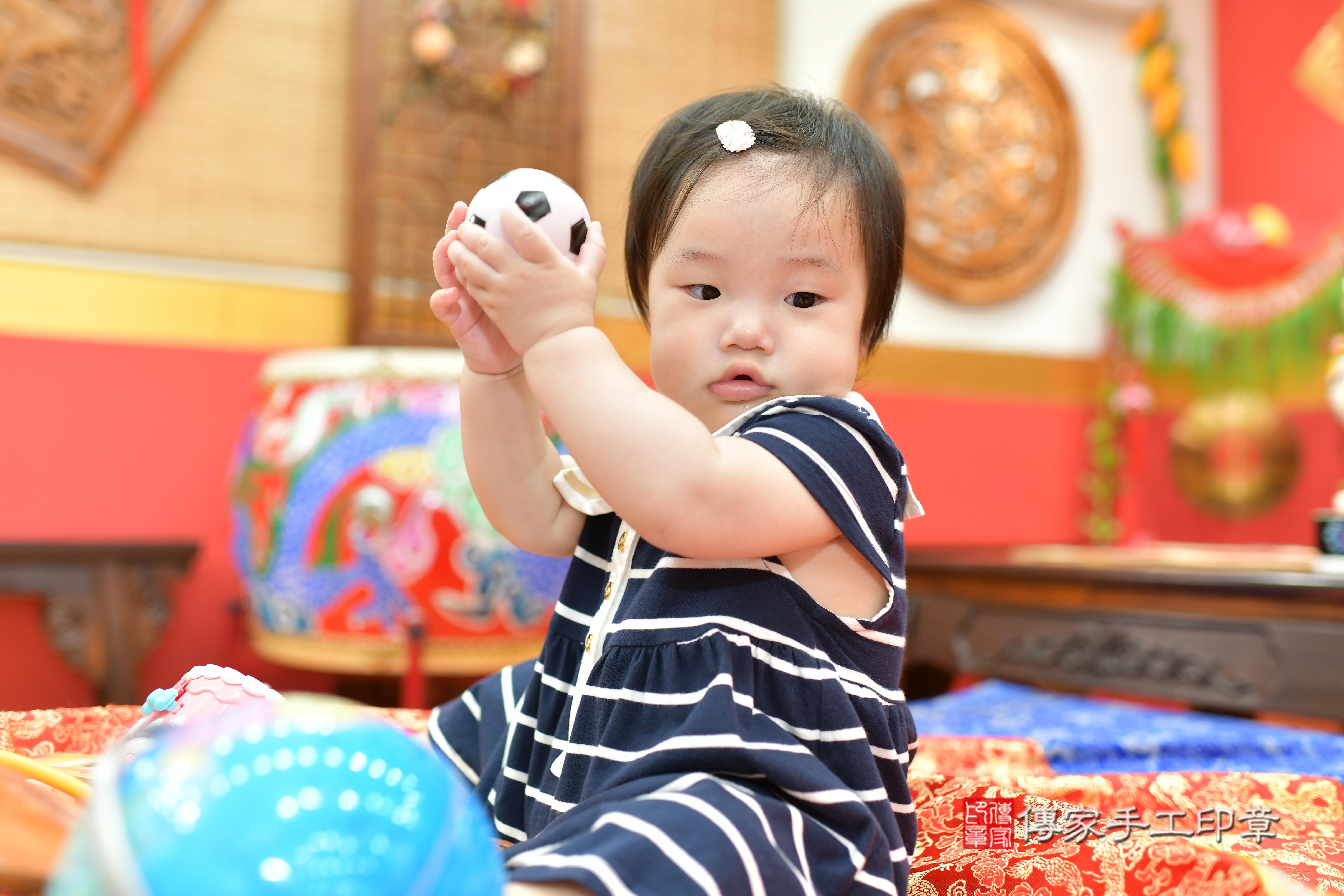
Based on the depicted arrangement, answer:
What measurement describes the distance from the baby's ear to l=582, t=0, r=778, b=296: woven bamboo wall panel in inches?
54.6

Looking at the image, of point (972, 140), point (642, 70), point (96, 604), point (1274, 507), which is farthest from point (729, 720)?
point (1274, 507)

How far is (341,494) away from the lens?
1330 millimetres

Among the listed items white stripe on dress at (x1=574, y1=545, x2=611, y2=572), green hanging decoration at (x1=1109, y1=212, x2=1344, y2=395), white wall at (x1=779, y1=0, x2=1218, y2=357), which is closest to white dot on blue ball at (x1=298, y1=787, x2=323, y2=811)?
white stripe on dress at (x1=574, y1=545, x2=611, y2=572)

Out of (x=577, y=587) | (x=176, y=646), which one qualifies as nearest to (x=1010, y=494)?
(x=176, y=646)

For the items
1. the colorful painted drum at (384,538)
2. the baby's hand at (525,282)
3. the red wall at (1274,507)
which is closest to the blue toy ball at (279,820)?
the baby's hand at (525,282)

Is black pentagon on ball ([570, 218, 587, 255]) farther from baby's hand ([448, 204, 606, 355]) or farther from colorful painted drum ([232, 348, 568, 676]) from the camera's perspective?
colorful painted drum ([232, 348, 568, 676])

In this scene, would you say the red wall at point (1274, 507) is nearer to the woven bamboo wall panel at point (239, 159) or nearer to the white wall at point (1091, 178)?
the white wall at point (1091, 178)

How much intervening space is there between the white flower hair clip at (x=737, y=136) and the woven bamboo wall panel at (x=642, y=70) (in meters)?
1.29

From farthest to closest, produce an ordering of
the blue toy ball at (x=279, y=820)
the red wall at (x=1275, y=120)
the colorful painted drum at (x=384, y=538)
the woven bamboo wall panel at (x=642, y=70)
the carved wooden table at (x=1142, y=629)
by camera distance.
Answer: the red wall at (x=1275, y=120) < the woven bamboo wall panel at (x=642, y=70) < the colorful painted drum at (x=384, y=538) < the carved wooden table at (x=1142, y=629) < the blue toy ball at (x=279, y=820)

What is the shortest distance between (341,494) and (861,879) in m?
0.99

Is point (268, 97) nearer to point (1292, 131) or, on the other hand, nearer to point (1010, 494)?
point (1010, 494)

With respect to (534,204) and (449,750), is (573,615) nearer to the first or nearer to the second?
(449,750)

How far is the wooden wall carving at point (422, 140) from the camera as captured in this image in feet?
5.67

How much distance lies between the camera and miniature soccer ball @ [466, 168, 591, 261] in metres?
0.50
